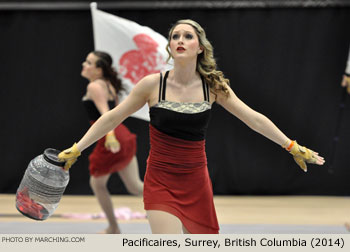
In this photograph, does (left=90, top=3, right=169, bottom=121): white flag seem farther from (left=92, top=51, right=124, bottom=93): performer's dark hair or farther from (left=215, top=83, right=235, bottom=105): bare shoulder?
(left=215, top=83, right=235, bottom=105): bare shoulder

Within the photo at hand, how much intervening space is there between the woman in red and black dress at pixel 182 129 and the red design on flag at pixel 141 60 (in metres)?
2.34

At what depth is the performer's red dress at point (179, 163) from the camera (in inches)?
114

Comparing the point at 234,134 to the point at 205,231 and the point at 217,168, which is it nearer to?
the point at 217,168

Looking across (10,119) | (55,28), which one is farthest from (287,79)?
(10,119)

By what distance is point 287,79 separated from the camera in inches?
291

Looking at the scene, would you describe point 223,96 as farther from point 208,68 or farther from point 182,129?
point 182,129

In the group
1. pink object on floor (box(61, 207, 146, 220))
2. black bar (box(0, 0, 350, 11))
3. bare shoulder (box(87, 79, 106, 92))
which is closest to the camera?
bare shoulder (box(87, 79, 106, 92))

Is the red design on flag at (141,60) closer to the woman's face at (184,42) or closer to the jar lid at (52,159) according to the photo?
the woman's face at (184,42)

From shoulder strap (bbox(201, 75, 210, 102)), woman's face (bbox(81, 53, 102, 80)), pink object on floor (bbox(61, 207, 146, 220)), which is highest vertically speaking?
shoulder strap (bbox(201, 75, 210, 102))

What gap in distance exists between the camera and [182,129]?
2916mm

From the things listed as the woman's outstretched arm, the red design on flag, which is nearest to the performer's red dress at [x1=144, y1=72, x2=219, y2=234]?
the woman's outstretched arm

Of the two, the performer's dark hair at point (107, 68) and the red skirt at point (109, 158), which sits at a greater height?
the performer's dark hair at point (107, 68)

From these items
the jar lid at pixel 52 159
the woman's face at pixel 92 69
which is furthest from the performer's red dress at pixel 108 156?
the jar lid at pixel 52 159

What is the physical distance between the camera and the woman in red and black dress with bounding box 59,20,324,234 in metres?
2.91
